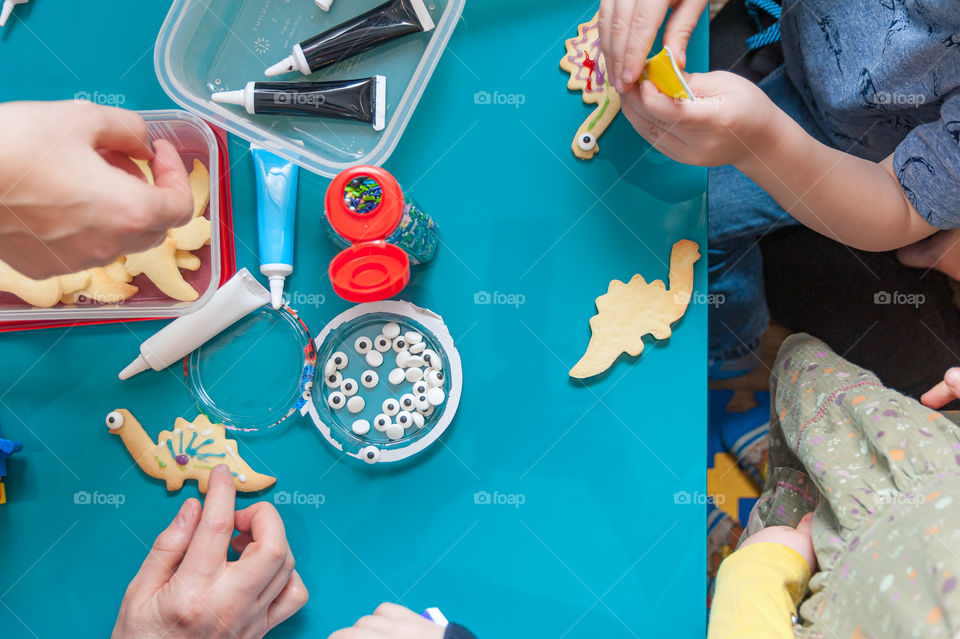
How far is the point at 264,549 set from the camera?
2.42 feet

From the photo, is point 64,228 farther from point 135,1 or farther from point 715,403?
point 715,403

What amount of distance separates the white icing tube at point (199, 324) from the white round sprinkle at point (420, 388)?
0.71 feet

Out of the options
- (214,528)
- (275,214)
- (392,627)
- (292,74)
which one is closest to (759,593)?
(392,627)

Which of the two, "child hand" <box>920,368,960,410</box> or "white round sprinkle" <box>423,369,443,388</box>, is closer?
"child hand" <box>920,368,960,410</box>

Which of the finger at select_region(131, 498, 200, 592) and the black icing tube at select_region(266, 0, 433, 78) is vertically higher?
the black icing tube at select_region(266, 0, 433, 78)

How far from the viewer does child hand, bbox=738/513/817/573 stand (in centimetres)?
76

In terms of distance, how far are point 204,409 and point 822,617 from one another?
2.46 feet

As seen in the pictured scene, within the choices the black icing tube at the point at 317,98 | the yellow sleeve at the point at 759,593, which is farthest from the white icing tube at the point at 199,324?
the yellow sleeve at the point at 759,593

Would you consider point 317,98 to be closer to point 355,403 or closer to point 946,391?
point 355,403

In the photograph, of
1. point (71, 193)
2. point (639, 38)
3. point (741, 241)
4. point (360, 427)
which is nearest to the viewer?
point (71, 193)

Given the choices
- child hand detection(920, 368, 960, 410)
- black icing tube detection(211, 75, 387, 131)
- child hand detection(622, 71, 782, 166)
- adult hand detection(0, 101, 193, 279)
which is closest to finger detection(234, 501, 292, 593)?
adult hand detection(0, 101, 193, 279)

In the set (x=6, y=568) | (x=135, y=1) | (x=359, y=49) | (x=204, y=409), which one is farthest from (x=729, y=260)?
(x=6, y=568)

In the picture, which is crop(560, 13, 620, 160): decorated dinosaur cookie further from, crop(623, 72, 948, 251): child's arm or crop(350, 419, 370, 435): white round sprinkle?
crop(350, 419, 370, 435): white round sprinkle

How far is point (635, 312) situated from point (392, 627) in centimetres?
46
